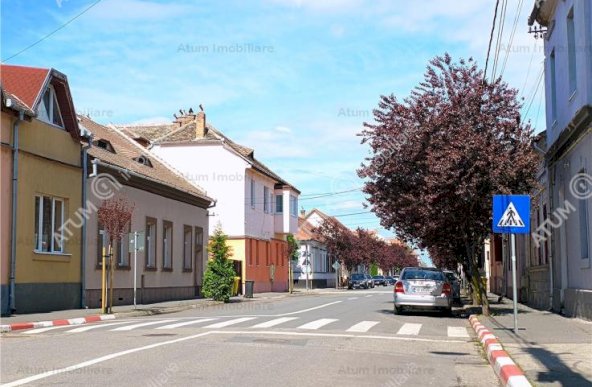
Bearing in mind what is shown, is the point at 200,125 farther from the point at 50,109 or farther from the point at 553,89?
the point at 553,89

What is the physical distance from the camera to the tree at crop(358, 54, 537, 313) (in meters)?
18.0

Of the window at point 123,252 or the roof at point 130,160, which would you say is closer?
the window at point 123,252

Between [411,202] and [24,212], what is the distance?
1115cm

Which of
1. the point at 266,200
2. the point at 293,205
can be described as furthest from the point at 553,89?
the point at 293,205

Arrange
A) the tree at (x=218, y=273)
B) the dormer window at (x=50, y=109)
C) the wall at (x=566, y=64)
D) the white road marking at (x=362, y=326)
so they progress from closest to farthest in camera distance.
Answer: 1. the wall at (x=566, y=64)
2. the white road marking at (x=362, y=326)
3. the dormer window at (x=50, y=109)
4. the tree at (x=218, y=273)

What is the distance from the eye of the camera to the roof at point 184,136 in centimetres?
4409

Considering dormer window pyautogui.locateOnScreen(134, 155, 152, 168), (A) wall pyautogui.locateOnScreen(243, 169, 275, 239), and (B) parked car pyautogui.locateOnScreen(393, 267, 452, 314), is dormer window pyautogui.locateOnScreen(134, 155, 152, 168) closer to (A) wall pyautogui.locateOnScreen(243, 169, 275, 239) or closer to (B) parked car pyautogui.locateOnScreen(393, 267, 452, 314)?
(A) wall pyautogui.locateOnScreen(243, 169, 275, 239)

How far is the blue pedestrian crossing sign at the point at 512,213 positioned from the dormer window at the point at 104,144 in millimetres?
18145

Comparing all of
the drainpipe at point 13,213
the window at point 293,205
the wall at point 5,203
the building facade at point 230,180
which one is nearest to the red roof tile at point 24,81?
the drainpipe at point 13,213

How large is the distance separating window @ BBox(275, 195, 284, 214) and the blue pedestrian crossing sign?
3753 cm

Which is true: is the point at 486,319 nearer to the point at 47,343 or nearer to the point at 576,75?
the point at 576,75

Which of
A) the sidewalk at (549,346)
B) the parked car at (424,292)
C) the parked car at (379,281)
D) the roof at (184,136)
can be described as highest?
the roof at (184,136)

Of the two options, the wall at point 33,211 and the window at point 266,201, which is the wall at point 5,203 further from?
the window at point 266,201

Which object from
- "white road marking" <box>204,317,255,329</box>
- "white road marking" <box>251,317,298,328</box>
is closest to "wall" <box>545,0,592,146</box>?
"white road marking" <box>251,317,298,328</box>
